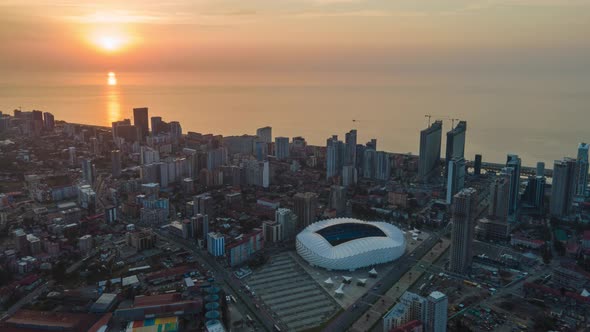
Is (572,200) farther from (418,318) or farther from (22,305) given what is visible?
(22,305)

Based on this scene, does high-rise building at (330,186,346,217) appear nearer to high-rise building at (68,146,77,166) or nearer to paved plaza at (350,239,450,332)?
paved plaza at (350,239,450,332)

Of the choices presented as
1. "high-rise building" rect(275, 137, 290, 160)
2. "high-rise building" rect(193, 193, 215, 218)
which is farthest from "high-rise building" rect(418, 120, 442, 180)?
"high-rise building" rect(193, 193, 215, 218)

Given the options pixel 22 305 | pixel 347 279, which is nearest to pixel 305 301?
pixel 347 279

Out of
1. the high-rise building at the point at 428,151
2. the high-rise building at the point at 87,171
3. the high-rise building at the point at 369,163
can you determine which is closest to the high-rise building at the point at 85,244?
the high-rise building at the point at 87,171

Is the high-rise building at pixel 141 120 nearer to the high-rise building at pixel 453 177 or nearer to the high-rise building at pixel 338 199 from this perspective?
the high-rise building at pixel 338 199

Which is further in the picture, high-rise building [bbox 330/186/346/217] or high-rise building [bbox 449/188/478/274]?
high-rise building [bbox 330/186/346/217]

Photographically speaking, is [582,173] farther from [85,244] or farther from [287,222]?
[85,244]
